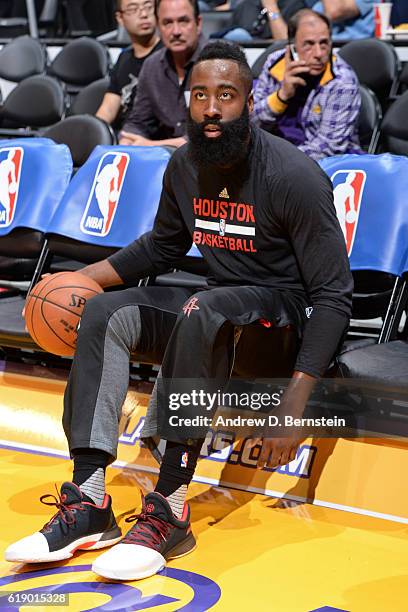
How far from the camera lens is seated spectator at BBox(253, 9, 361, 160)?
4719 millimetres

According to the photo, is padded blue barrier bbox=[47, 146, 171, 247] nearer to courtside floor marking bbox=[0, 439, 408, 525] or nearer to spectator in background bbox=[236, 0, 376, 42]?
courtside floor marking bbox=[0, 439, 408, 525]

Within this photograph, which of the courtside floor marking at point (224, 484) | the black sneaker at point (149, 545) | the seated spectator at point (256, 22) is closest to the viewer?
the black sneaker at point (149, 545)

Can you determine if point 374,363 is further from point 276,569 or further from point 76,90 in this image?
point 76,90

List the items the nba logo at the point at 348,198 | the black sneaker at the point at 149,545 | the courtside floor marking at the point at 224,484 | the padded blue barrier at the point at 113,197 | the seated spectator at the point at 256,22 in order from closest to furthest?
the black sneaker at the point at 149,545 < the courtside floor marking at the point at 224,484 < the nba logo at the point at 348,198 < the padded blue barrier at the point at 113,197 < the seated spectator at the point at 256,22

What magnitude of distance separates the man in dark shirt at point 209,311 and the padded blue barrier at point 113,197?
1.06m

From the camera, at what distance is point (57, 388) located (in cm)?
391

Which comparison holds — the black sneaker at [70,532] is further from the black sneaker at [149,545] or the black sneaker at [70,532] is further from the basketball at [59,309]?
the basketball at [59,309]

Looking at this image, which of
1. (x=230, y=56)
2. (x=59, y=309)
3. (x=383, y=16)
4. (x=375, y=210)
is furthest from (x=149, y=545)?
(x=383, y=16)

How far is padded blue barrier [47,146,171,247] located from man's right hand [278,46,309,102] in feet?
2.79

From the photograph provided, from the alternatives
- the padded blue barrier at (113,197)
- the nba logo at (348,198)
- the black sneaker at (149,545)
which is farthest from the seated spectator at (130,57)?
the black sneaker at (149,545)

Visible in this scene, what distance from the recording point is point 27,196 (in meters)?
4.66

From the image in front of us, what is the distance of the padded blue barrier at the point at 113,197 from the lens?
429cm

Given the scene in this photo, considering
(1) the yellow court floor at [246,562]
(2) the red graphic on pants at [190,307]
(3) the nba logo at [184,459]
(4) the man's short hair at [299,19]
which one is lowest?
(1) the yellow court floor at [246,562]

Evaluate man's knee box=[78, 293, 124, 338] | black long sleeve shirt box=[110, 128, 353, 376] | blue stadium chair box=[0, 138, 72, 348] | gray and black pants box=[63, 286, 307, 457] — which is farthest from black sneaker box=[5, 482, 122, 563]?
blue stadium chair box=[0, 138, 72, 348]
